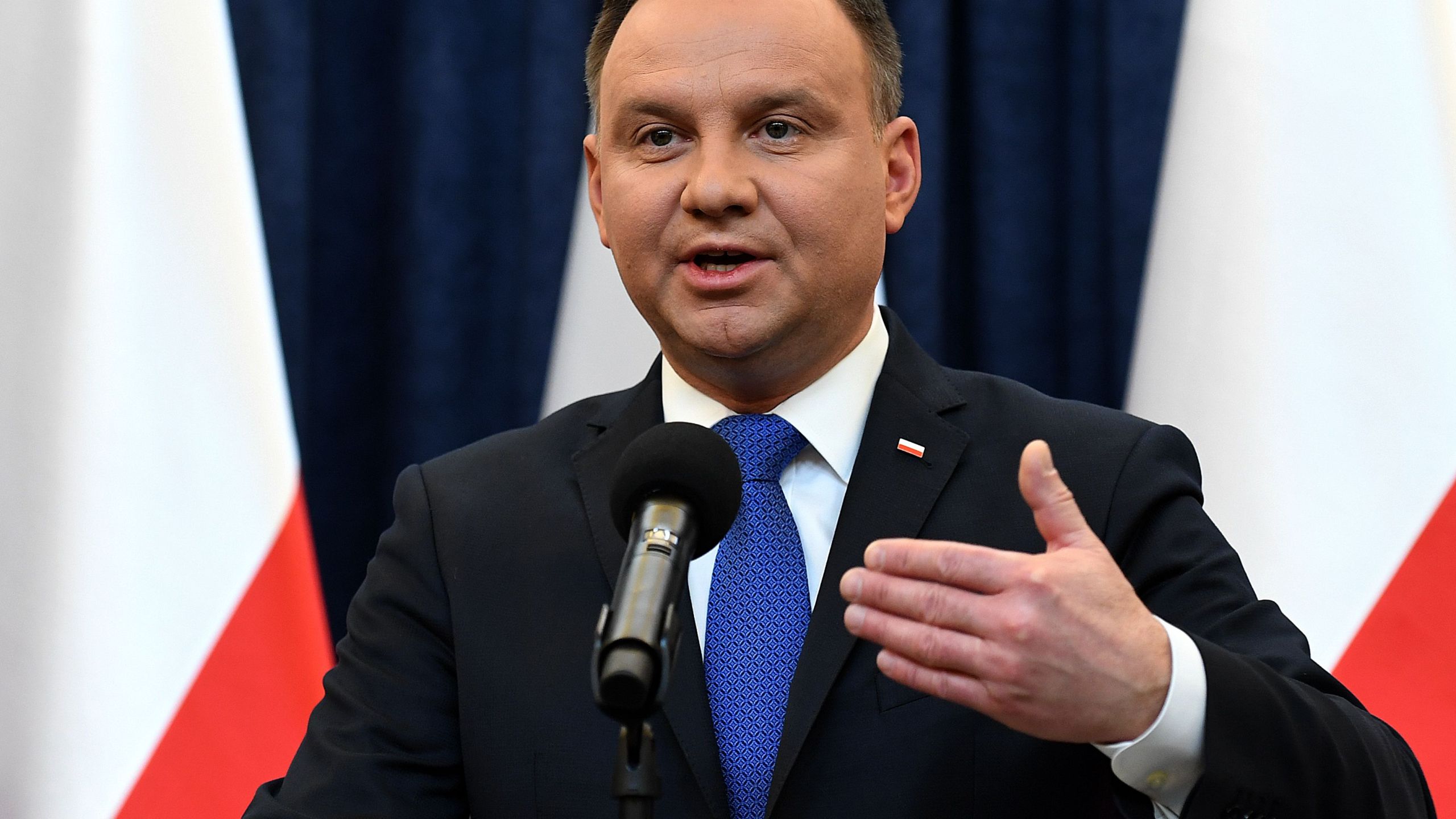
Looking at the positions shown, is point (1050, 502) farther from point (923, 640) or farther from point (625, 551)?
point (625, 551)

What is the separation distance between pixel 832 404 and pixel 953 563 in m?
0.62

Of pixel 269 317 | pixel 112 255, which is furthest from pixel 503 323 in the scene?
pixel 112 255

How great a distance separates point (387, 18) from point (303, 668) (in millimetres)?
1298

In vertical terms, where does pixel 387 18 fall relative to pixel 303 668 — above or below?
above

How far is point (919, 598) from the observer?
102 centimetres

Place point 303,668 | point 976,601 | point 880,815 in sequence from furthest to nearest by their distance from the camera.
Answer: point 303,668 → point 880,815 → point 976,601

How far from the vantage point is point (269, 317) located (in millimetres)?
2279

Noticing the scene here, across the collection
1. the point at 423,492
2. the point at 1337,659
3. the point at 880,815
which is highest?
the point at 423,492

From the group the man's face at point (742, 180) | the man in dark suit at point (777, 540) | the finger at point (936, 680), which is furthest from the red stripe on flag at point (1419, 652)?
the finger at point (936, 680)

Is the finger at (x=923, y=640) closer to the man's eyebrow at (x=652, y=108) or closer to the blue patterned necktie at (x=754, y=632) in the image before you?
the blue patterned necktie at (x=754, y=632)

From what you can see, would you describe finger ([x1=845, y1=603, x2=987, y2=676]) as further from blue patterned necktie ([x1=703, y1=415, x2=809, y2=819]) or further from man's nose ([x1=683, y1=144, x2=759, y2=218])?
man's nose ([x1=683, y1=144, x2=759, y2=218])

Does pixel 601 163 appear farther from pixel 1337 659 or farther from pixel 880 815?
pixel 1337 659

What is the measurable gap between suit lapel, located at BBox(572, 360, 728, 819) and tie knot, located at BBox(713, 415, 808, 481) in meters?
0.11

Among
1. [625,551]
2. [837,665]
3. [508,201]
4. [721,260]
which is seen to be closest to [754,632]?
[837,665]
